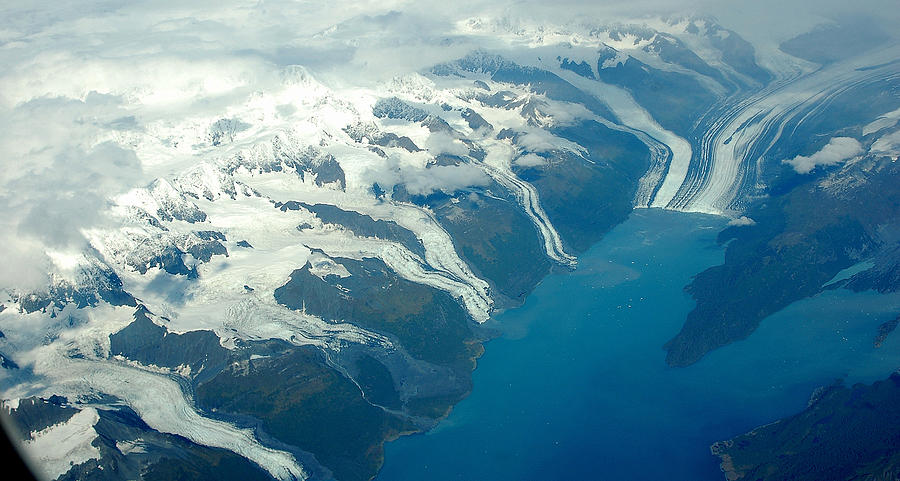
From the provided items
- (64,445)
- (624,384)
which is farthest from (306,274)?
(624,384)

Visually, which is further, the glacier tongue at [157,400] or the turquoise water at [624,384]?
the glacier tongue at [157,400]

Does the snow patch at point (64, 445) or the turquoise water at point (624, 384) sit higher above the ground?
the snow patch at point (64, 445)

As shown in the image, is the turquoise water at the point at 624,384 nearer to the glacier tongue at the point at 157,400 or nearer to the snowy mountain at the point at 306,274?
the snowy mountain at the point at 306,274

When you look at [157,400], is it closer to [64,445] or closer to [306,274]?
[64,445]

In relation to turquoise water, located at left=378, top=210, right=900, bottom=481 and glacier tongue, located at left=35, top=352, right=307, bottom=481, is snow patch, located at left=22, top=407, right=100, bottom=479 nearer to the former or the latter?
glacier tongue, located at left=35, top=352, right=307, bottom=481

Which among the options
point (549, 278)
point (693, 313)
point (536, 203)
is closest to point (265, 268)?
point (549, 278)

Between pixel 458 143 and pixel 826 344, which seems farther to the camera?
pixel 458 143

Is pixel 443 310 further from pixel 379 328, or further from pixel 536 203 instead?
pixel 536 203

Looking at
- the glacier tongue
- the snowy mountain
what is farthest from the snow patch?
the glacier tongue

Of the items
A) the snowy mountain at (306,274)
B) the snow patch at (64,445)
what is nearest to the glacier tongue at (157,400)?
the snowy mountain at (306,274)
